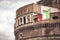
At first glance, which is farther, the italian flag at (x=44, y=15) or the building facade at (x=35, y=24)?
the italian flag at (x=44, y=15)

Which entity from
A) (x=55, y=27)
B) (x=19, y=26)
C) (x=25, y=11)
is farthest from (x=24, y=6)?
(x=55, y=27)

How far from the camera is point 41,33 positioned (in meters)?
38.3

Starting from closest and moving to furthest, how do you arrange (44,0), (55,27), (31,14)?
(55,27)
(31,14)
(44,0)

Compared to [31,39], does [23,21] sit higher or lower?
higher

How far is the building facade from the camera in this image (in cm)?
3816

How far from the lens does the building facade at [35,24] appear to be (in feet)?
125

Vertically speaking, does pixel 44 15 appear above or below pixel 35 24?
above

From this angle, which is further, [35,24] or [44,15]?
[44,15]

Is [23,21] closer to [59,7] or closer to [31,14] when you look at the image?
[31,14]

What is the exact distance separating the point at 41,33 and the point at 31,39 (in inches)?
78.4

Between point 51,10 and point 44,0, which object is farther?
point 44,0

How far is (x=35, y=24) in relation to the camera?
39344mm

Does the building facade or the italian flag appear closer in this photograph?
the building facade

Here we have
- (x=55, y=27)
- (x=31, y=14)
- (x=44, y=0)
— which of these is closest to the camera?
(x=55, y=27)
